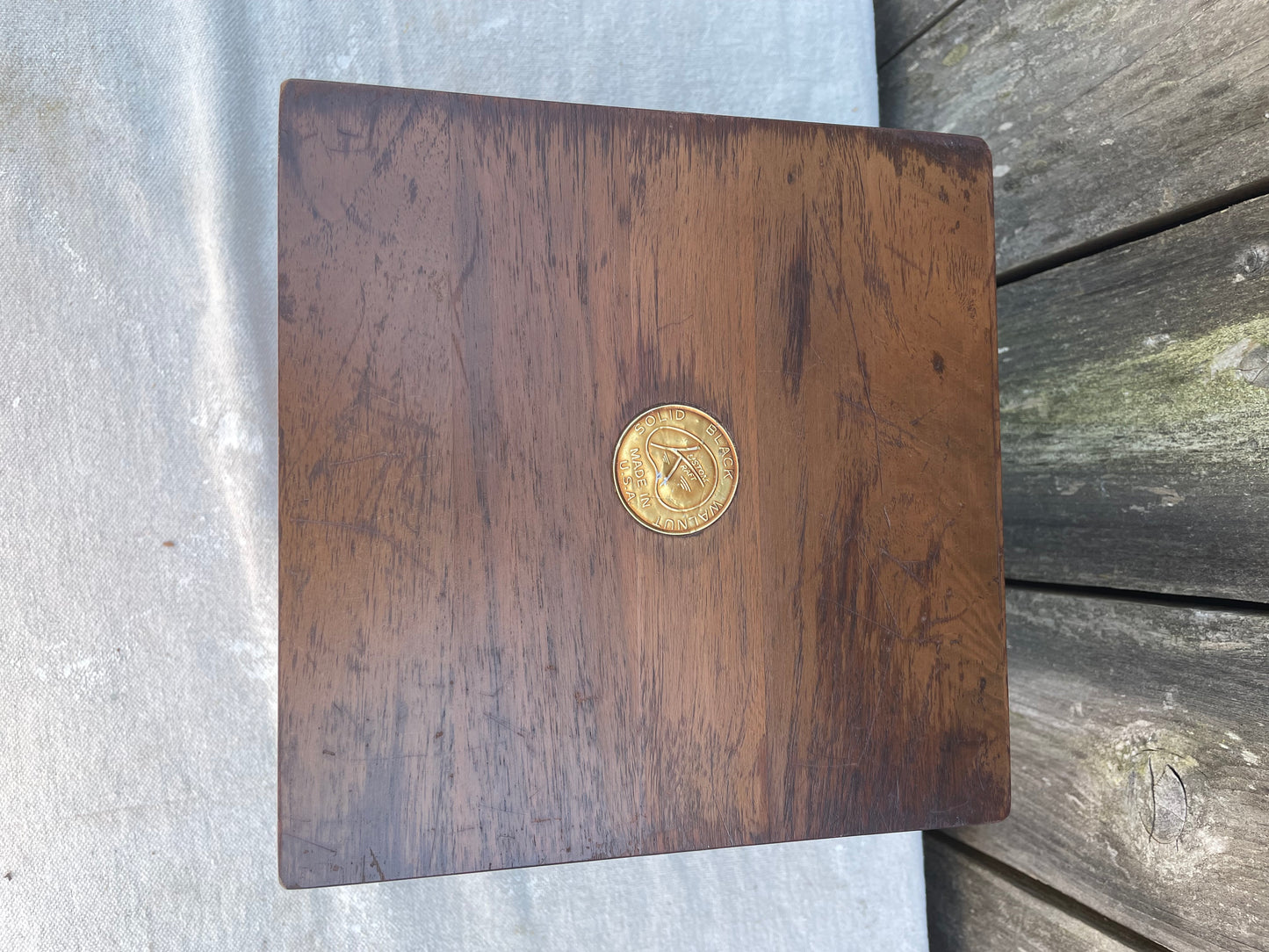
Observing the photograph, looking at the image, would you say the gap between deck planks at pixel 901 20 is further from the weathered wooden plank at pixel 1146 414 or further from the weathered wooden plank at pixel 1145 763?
the weathered wooden plank at pixel 1145 763

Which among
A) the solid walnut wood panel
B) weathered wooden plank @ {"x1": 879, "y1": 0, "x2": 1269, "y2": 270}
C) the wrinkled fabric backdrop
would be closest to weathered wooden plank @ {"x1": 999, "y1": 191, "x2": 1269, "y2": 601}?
weathered wooden plank @ {"x1": 879, "y1": 0, "x2": 1269, "y2": 270}

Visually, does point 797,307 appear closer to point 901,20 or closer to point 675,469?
point 675,469

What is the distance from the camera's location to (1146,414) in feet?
2.24

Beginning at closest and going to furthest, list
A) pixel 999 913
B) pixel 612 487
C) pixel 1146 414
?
pixel 612 487 < pixel 1146 414 < pixel 999 913

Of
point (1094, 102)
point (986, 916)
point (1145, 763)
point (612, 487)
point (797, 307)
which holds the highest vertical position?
point (1094, 102)

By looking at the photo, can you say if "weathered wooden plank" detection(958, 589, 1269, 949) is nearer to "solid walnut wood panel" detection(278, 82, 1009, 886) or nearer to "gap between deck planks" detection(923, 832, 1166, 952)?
"gap between deck planks" detection(923, 832, 1166, 952)

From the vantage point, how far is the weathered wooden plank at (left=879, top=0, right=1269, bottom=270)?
0.61 meters

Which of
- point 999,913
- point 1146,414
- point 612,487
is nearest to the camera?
point 612,487

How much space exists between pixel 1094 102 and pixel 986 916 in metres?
0.75

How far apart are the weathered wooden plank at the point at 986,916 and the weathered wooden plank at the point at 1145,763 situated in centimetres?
3

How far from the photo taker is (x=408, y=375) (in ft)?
1.75

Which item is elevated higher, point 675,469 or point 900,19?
point 900,19

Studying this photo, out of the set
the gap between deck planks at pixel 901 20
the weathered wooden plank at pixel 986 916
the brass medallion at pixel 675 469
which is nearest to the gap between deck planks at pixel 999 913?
the weathered wooden plank at pixel 986 916

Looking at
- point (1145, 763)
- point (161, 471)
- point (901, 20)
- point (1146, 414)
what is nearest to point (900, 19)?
point (901, 20)
